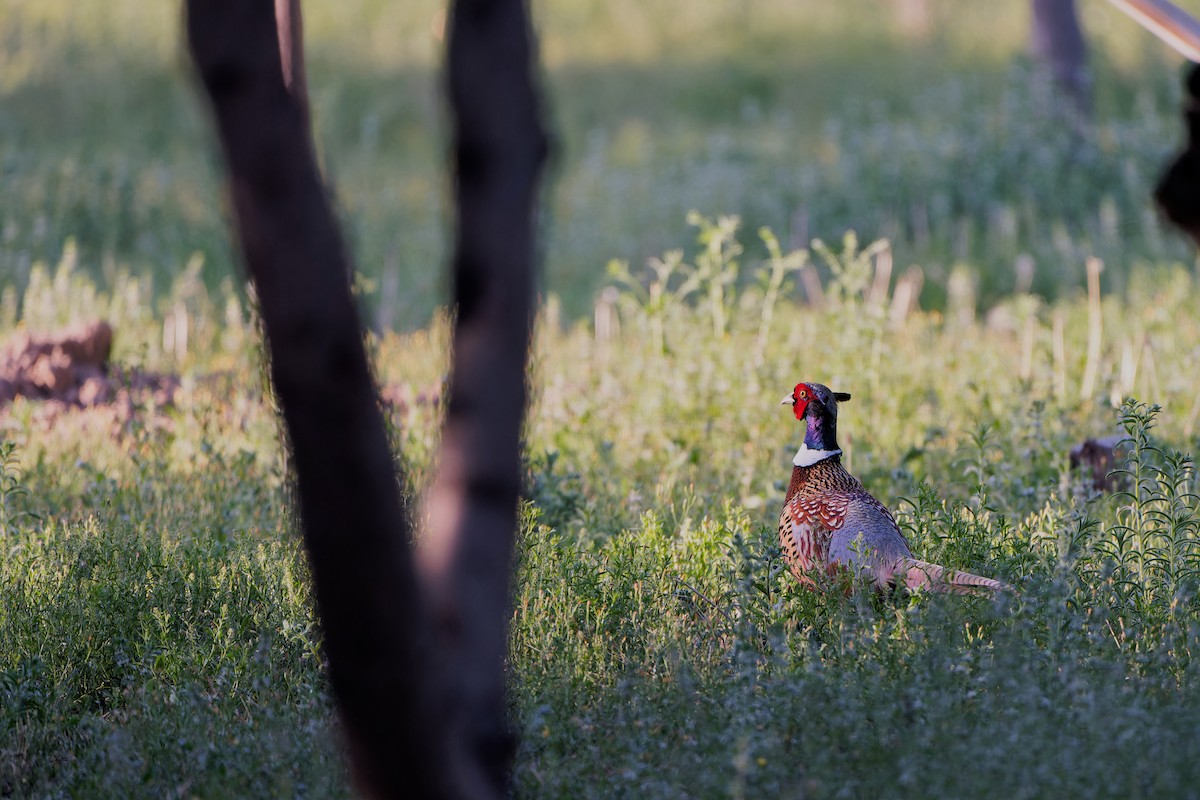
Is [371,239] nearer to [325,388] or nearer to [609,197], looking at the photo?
[609,197]

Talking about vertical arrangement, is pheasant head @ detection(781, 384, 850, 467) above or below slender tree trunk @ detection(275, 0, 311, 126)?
below

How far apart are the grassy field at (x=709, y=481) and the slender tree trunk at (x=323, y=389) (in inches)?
29.4

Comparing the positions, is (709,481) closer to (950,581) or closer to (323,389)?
(950,581)

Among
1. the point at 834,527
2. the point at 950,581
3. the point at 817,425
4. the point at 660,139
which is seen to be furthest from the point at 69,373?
the point at 660,139

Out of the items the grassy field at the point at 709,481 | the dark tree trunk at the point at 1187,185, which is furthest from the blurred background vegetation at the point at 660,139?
the dark tree trunk at the point at 1187,185

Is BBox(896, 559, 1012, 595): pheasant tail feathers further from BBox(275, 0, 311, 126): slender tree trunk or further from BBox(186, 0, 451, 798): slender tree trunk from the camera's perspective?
Result: BBox(275, 0, 311, 126): slender tree trunk

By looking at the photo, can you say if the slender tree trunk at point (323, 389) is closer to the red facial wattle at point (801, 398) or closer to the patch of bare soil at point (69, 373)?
the red facial wattle at point (801, 398)

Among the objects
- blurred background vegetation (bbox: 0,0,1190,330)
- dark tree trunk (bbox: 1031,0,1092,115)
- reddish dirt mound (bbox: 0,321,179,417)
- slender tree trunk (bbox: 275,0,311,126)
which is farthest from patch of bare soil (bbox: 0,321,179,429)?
dark tree trunk (bbox: 1031,0,1092,115)

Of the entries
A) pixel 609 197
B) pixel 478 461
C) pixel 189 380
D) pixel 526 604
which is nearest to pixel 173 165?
pixel 609 197

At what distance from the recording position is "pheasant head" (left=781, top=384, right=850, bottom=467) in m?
5.30

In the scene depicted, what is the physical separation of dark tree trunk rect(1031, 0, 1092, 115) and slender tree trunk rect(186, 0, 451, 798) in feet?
48.2

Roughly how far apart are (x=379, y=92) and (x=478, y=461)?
18.5 metres

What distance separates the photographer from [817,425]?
532 cm

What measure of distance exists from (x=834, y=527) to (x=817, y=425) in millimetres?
611
